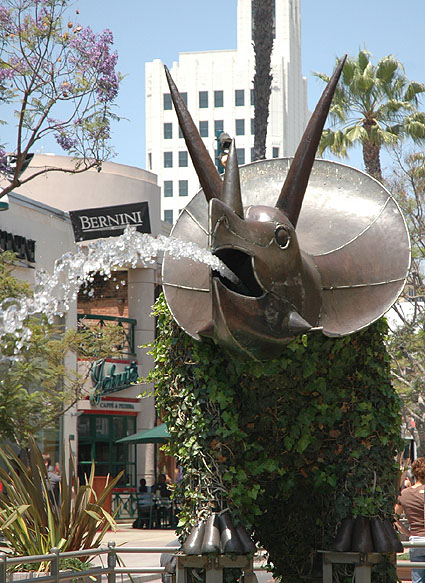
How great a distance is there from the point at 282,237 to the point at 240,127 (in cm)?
8827

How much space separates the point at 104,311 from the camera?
2825 cm

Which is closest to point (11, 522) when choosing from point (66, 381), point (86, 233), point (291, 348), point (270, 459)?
point (270, 459)

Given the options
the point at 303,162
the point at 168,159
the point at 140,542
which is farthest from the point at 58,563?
the point at 168,159

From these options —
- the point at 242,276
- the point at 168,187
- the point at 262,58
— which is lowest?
the point at 242,276

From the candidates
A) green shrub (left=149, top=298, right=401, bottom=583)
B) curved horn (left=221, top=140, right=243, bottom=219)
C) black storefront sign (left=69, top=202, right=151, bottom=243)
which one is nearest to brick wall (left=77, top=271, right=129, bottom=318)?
black storefront sign (left=69, top=202, right=151, bottom=243)

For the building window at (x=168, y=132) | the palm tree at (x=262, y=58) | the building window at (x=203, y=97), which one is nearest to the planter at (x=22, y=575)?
the palm tree at (x=262, y=58)

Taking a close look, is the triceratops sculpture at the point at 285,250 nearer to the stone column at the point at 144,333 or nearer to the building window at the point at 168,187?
the stone column at the point at 144,333

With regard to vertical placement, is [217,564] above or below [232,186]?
below

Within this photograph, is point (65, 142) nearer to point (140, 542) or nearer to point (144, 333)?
point (140, 542)

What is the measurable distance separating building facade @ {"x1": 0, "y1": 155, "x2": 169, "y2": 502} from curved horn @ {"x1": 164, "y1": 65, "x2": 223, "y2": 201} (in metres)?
16.8

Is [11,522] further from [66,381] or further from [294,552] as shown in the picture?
[66,381]

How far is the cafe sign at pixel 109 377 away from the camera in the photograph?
79.4ft

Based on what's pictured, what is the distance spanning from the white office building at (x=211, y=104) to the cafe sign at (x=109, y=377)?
64737mm

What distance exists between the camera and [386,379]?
5512mm
